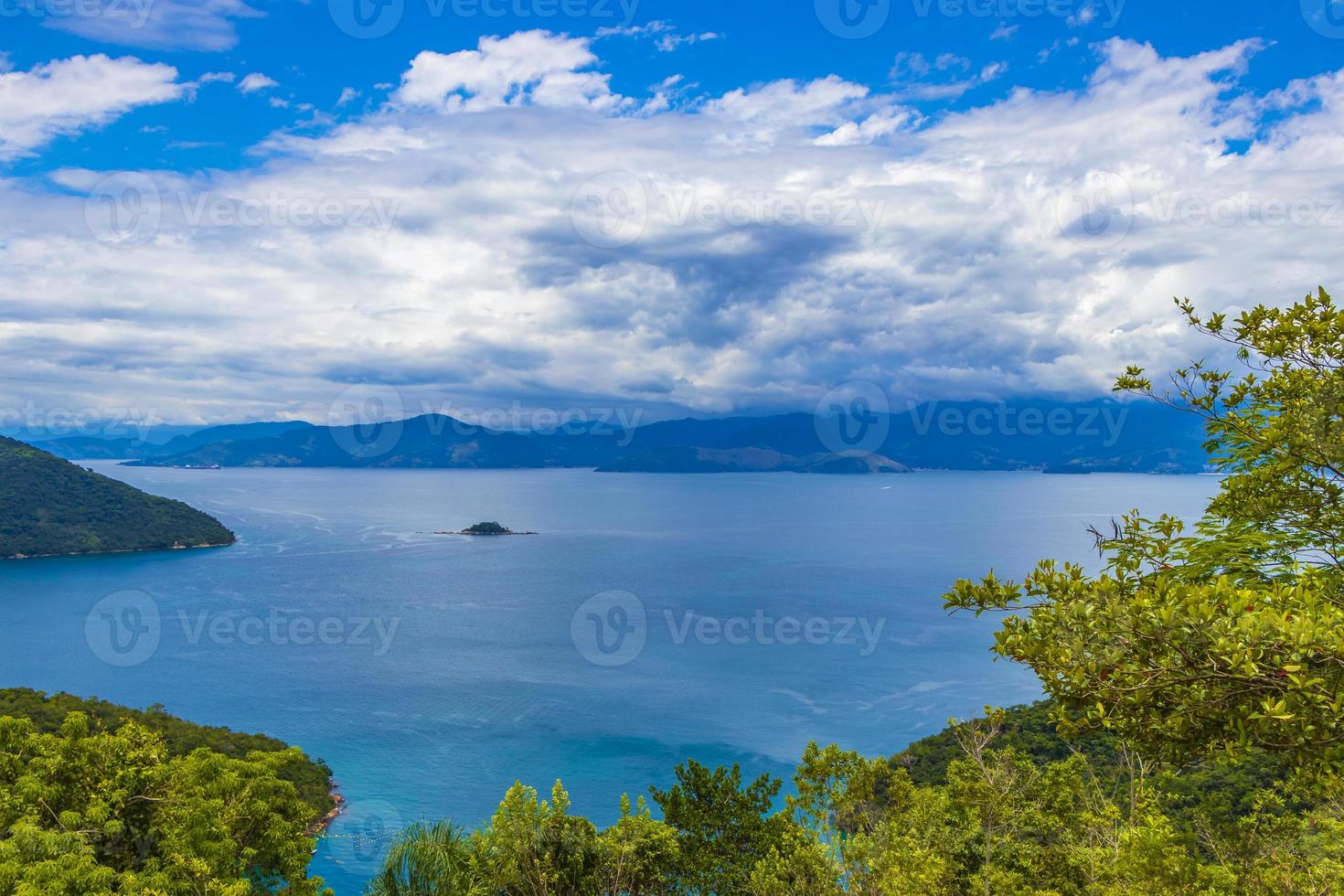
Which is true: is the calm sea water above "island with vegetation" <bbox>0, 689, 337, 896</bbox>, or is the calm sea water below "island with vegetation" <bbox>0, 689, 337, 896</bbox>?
below

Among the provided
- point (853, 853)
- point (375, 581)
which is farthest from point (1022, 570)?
point (853, 853)

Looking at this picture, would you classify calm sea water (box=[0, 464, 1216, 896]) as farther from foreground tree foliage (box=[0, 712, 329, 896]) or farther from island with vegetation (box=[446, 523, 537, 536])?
foreground tree foliage (box=[0, 712, 329, 896])

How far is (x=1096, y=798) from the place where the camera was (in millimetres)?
15148

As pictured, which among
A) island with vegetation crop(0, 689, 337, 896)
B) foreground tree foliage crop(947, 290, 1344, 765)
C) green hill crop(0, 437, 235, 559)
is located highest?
foreground tree foliage crop(947, 290, 1344, 765)

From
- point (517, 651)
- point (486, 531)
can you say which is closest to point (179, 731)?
point (517, 651)

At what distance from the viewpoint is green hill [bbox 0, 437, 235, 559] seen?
382 ft

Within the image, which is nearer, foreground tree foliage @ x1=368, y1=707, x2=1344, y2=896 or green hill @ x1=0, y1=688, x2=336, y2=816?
foreground tree foliage @ x1=368, y1=707, x2=1344, y2=896

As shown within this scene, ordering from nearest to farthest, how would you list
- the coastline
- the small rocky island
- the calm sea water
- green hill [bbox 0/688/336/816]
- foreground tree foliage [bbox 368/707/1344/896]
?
foreground tree foliage [bbox 368/707/1344/896], green hill [bbox 0/688/336/816], the calm sea water, the coastline, the small rocky island

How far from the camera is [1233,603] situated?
4195 mm

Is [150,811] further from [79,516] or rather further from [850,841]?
[79,516]

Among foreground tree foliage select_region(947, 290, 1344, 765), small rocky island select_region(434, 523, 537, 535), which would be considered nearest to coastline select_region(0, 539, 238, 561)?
small rocky island select_region(434, 523, 537, 535)

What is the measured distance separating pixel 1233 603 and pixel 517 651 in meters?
70.6

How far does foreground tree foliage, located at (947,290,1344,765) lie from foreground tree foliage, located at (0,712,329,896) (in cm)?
1063

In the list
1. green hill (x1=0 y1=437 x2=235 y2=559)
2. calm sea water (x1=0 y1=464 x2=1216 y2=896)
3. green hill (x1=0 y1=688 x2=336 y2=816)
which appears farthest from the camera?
green hill (x1=0 y1=437 x2=235 y2=559)
